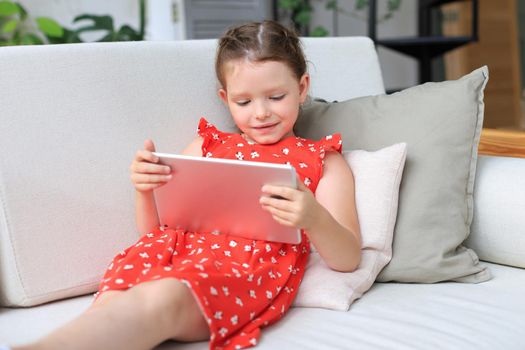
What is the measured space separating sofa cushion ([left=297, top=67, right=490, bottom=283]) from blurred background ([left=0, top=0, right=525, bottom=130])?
1.78 metres

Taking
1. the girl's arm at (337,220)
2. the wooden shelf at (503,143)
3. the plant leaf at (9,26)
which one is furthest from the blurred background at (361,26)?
the girl's arm at (337,220)

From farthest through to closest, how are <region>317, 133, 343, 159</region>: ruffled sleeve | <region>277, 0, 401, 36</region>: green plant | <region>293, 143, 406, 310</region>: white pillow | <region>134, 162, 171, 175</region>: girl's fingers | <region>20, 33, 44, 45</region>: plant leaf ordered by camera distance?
<region>277, 0, 401, 36</region>: green plant → <region>20, 33, 44, 45</region>: plant leaf → <region>317, 133, 343, 159</region>: ruffled sleeve → <region>293, 143, 406, 310</region>: white pillow → <region>134, 162, 171, 175</region>: girl's fingers

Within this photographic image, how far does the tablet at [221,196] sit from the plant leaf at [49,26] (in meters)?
2.27

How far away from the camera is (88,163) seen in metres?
1.37

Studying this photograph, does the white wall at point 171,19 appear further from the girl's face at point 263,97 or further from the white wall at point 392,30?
the girl's face at point 263,97

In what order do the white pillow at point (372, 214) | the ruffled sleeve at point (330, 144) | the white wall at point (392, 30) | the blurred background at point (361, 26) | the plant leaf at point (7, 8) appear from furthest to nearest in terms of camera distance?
the white wall at point (392, 30), the blurred background at point (361, 26), the plant leaf at point (7, 8), the ruffled sleeve at point (330, 144), the white pillow at point (372, 214)

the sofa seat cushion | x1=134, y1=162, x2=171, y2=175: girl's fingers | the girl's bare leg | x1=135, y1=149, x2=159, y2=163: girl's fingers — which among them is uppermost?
x1=135, y1=149, x2=159, y2=163: girl's fingers

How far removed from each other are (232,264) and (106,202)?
302 millimetres

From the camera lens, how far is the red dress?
112 centimetres

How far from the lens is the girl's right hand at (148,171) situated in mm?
1225

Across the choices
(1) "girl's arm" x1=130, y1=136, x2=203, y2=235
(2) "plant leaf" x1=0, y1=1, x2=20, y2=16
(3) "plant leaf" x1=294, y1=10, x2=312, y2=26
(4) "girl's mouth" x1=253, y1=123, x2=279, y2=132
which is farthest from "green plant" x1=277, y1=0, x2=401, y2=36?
(1) "girl's arm" x1=130, y1=136, x2=203, y2=235

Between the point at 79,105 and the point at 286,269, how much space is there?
0.52m

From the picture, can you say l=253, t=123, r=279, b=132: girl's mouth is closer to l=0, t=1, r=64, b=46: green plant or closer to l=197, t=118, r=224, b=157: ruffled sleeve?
l=197, t=118, r=224, b=157: ruffled sleeve

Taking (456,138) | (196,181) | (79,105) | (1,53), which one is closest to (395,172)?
(456,138)
